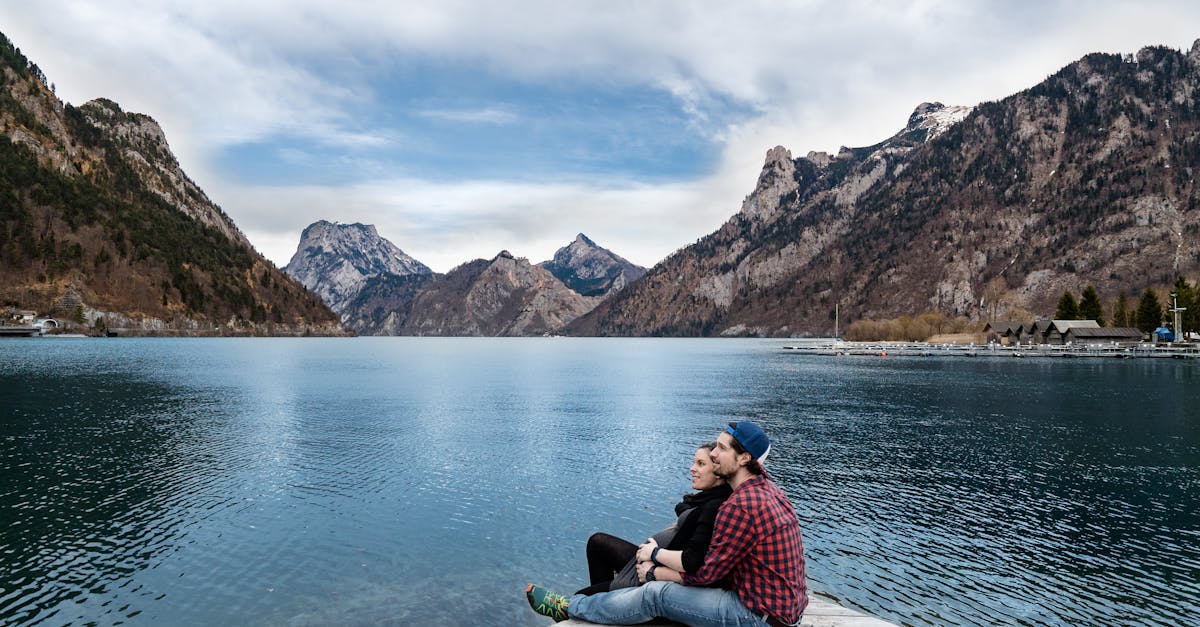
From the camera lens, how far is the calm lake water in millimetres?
16969

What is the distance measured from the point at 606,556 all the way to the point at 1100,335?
193 m

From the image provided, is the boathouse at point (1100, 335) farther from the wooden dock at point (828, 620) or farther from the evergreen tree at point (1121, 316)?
the wooden dock at point (828, 620)

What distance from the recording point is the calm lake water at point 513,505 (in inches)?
668

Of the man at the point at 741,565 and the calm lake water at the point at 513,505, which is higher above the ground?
the man at the point at 741,565

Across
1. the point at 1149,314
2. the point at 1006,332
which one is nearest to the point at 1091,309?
the point at 1149,314

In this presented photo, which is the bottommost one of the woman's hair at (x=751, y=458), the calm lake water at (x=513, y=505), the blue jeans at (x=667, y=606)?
the calm lake water at (x=513, y=505)

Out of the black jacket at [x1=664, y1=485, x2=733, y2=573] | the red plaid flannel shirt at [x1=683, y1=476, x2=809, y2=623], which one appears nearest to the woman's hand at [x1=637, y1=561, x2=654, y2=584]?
the black jacket at [x1=664, y1=485, x2=733, y2=573]

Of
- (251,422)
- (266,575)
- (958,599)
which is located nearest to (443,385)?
(251,422)

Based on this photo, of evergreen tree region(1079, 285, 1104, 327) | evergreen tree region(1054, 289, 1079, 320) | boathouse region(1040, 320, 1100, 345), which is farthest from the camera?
evergreen tree region(1079, 285, 1104, 327)

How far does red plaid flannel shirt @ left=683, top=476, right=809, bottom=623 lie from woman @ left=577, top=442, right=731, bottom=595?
0.74 feet

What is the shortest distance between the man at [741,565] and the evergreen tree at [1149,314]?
213 m

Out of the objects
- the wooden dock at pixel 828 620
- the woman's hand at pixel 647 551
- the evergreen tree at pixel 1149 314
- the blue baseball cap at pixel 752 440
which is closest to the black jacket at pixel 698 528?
the woman's hand at pixel 647 551

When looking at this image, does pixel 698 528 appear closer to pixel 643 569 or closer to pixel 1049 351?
pixel 643 569

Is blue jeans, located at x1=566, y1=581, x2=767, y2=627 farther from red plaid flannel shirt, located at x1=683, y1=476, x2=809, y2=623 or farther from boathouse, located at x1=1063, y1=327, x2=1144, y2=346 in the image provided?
boathouse, located at x1=1063, y1=327, x2=1144, y2=346
